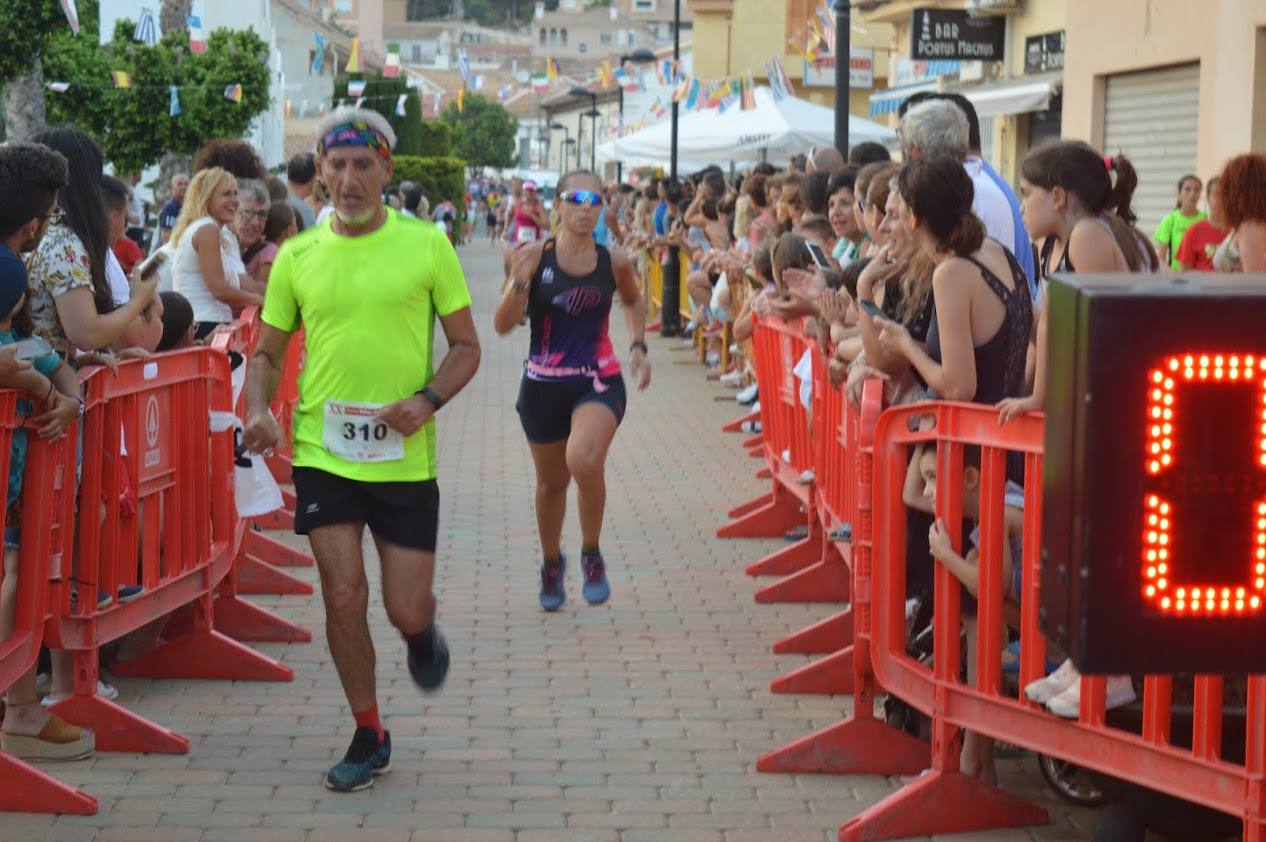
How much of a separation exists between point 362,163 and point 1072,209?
2.42 metres

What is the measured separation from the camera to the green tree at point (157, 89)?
2833cm

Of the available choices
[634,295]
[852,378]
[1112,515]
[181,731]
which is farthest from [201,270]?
[1112,515]

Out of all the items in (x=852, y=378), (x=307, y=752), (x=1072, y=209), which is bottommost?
(x=307, y=752)

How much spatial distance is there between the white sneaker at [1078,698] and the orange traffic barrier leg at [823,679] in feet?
7.11

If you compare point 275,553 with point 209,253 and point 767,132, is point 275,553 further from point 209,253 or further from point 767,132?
point 767,132

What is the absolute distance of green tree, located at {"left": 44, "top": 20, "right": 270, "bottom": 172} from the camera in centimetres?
2833

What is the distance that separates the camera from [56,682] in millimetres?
6270

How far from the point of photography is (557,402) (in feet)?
28.4

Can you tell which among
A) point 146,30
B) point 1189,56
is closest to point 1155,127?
point 1189,56

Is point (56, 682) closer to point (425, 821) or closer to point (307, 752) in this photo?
point (307, 752)

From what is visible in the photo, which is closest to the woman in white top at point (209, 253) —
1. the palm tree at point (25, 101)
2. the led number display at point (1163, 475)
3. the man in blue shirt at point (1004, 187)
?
the man in blue shirt at point (1004, 187)

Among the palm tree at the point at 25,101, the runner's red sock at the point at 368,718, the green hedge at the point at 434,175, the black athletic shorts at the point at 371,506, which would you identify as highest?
the palm tree at the point at 25,101

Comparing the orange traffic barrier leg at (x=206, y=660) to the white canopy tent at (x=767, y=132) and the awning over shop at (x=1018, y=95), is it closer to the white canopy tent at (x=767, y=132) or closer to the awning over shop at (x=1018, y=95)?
the white canopy tent at (x=767, y=132)

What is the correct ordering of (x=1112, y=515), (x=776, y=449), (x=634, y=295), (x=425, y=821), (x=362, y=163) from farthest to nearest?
1. (x=776, y=449)
2. (x=634, y=295)
3. (x=362, y=163)
4. (x=425, y=821)
5. (x=1112, y=515)
